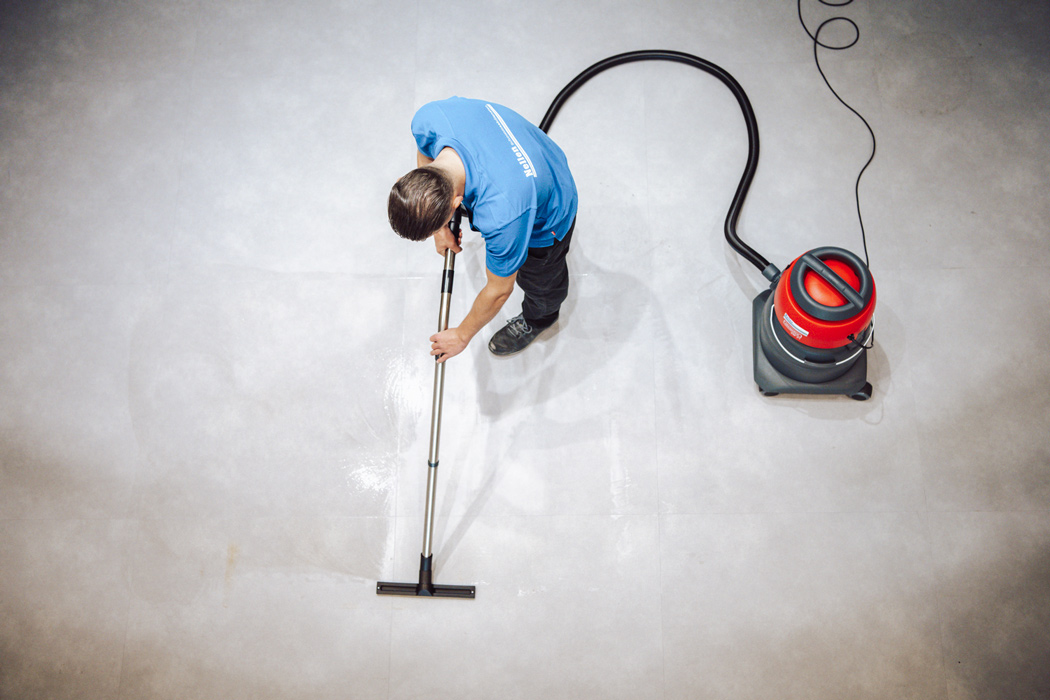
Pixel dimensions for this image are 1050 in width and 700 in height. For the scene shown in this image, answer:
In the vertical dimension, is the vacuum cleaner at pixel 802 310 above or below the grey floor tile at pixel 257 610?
above

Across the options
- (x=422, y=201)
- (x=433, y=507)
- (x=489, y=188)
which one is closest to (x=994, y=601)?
(x=433, y=507)

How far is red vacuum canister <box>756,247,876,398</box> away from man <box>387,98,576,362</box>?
74 cm

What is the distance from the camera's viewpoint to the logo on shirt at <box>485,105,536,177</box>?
144cm

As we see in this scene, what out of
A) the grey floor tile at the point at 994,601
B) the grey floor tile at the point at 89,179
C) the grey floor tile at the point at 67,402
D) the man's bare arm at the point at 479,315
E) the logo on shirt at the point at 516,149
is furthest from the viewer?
the grey floor tile at the point at 89,179

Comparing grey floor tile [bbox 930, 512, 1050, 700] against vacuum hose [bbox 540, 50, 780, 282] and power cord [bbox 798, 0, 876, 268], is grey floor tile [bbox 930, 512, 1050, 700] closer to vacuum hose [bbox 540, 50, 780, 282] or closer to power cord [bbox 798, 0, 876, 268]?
vacuum hose [bbox 540, 50, 780, 282]

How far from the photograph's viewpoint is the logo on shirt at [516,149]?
4.71 feet

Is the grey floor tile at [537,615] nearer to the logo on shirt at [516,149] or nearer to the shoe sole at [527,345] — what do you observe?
the shoe sole at [527,345]

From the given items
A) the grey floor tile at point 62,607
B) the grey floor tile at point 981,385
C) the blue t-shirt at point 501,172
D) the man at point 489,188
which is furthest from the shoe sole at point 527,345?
the grey floor tile at point 62,607

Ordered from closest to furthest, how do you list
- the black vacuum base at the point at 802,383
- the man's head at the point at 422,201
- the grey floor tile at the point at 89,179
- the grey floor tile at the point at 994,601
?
the man's head at the point at 422,201, the grey floor tile at the point at 994,601, the black vacuum base at the point at 802,383, the grey floor tile at the point at 89,179

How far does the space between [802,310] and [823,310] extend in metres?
0.07

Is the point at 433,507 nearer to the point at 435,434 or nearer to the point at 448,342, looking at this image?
the point at 435,434

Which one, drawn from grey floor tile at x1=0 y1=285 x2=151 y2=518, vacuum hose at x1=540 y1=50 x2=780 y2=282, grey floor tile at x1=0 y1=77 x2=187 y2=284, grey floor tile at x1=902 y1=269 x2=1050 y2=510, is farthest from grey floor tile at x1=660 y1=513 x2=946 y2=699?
grey floor tile at x1=0 y1=77 x2=187 y2=284

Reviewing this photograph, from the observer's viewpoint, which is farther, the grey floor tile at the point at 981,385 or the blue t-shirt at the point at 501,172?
the grey floor tile at the point at 981,385

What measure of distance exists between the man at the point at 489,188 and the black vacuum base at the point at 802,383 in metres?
0.90
